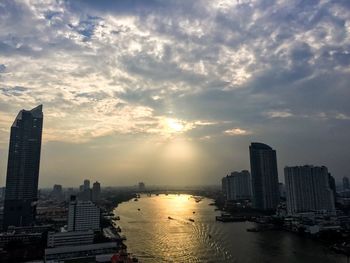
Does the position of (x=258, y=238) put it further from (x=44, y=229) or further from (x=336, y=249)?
(x=44, y=229)

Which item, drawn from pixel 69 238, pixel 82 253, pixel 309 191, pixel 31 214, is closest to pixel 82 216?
pixel 31 214

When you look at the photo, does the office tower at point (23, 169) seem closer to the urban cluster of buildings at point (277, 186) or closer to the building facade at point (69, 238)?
the building facade at point (69, 238)

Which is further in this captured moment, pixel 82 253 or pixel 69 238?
pixel 69 238

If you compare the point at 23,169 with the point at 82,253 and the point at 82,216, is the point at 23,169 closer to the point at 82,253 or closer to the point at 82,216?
the point at 82,216

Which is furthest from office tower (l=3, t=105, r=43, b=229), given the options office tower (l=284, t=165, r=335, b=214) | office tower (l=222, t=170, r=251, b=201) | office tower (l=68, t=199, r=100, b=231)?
office tower (l=222, t=170, r=251, b=201)

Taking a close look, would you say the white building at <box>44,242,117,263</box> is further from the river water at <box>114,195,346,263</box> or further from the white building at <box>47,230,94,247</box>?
the white building at <box>47,230,94,247</box>

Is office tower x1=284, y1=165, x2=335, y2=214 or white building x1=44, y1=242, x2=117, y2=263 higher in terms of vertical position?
office tower x1=284, y1=165, x2=335, y2=214
